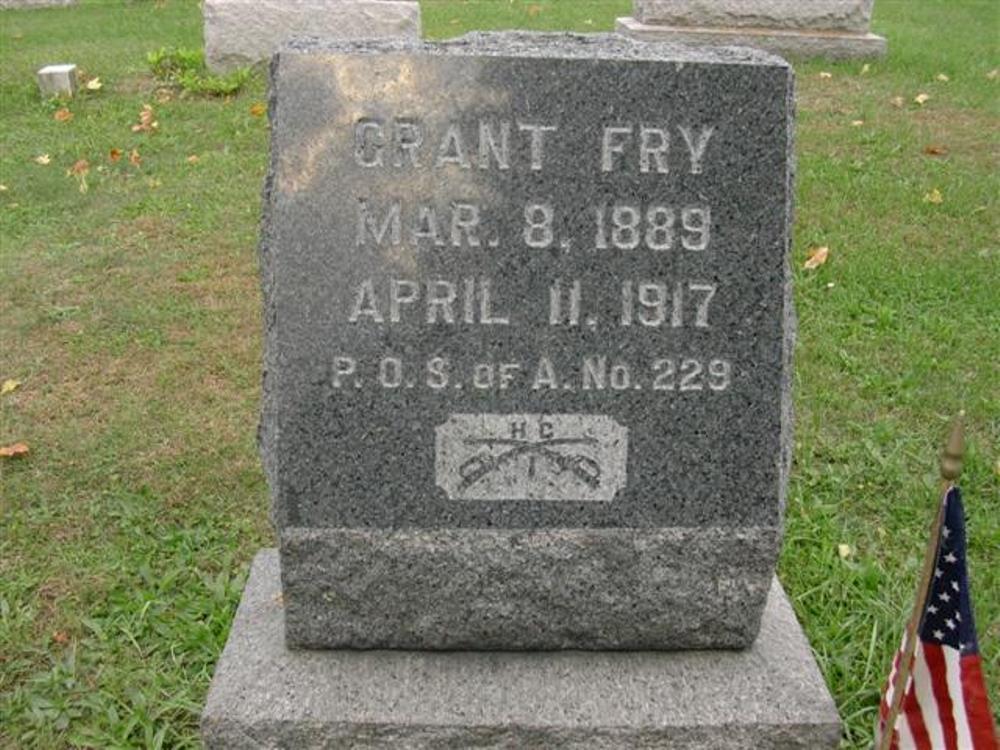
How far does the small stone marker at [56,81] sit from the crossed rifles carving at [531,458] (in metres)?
6.83

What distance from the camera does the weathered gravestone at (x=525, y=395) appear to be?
7.55ft

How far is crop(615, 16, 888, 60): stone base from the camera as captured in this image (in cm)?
945

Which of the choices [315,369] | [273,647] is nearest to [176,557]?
[273,647]

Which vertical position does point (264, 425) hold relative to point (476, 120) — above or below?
below

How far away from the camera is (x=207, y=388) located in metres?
4.32

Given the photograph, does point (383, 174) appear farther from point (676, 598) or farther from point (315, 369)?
point (676, 598)

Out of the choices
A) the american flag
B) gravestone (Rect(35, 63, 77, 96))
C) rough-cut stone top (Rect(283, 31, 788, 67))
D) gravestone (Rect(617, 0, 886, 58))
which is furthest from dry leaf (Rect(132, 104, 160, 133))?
the american flag

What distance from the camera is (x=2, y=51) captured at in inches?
388

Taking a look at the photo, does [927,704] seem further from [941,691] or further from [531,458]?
[531,458]

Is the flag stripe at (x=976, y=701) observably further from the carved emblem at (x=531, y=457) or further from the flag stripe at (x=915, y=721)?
the carved emblem at (x=531, y=457)

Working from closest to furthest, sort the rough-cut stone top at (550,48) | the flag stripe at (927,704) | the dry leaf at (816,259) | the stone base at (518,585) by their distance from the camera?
the rough-cut stone top at (550,48)
the flag stripe at (927,704)
the stone base at (518,585)
the dry leaf at (816,259)

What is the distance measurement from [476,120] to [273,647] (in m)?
1.26

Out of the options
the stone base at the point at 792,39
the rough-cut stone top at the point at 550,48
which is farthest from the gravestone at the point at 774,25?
the rough-cut stone top at the point at 550,48

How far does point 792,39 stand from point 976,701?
8015mm
